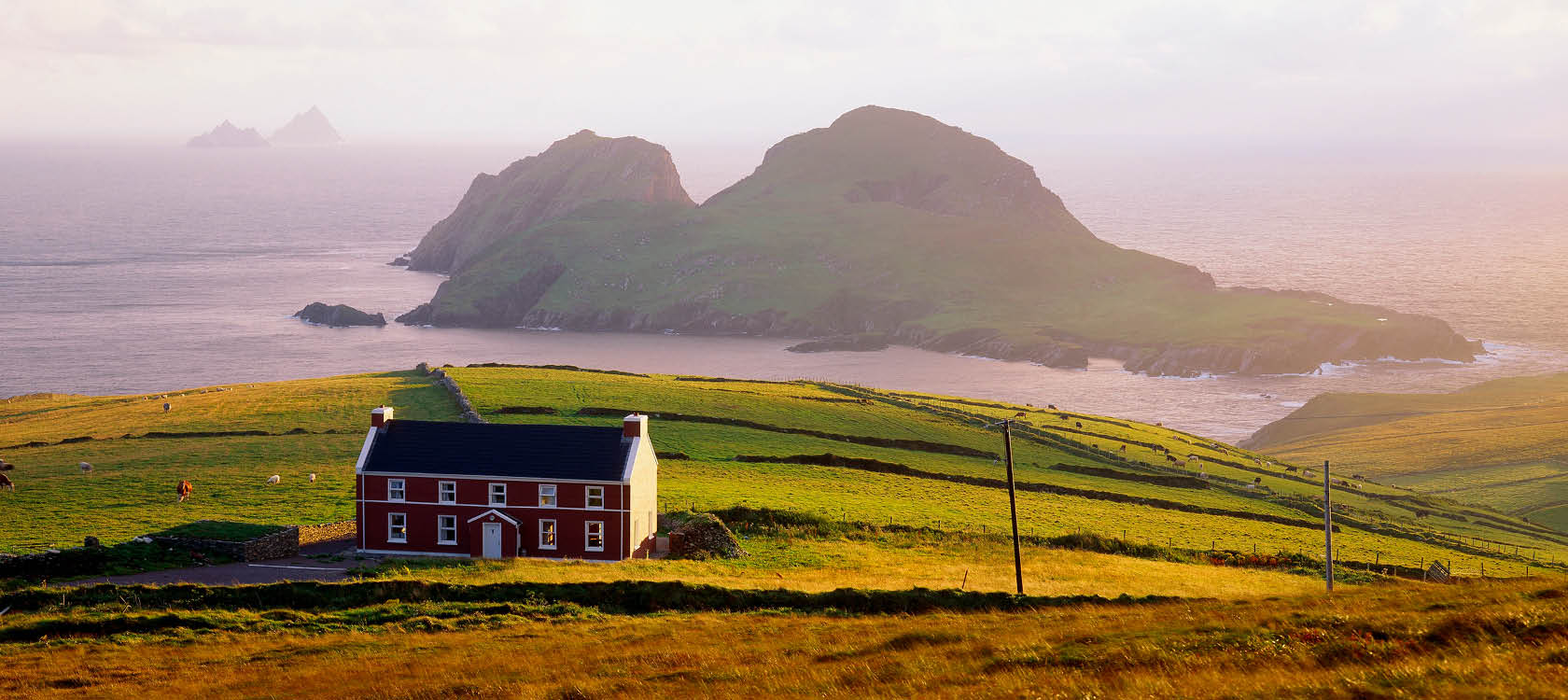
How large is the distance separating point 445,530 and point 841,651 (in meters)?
27.8

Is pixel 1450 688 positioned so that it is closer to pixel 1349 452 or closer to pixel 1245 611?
pixel 1245 611

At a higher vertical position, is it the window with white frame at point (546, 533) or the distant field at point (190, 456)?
the distant field at point (190, 456)

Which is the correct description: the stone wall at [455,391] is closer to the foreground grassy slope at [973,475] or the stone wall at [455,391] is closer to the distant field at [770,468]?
the distant field at [770,468]

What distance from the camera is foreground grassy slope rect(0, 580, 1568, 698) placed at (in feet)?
87.6

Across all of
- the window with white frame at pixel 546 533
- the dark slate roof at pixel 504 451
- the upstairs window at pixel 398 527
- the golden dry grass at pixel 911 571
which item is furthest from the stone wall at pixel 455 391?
the golden dry grass at pixel 911 571

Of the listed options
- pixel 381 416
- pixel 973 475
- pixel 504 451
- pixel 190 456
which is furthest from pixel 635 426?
pixel 190 456

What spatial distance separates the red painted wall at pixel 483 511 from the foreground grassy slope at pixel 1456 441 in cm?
8643

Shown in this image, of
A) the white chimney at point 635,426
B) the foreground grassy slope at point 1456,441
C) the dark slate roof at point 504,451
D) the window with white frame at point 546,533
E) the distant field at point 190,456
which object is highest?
the white chimney at point 635,426

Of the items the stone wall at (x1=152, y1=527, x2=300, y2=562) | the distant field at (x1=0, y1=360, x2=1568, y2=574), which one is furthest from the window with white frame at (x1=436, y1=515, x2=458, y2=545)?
the distant field at (x1=0, y1=360, x2=1568, y2=574)

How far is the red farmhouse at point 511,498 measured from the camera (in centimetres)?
5519

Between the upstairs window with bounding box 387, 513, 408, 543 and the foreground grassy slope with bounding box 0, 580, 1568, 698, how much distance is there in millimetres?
12870

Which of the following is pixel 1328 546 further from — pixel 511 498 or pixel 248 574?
pixel 248 574

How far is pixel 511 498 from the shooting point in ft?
183

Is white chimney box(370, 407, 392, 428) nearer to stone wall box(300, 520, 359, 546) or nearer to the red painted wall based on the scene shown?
the red painted wall
